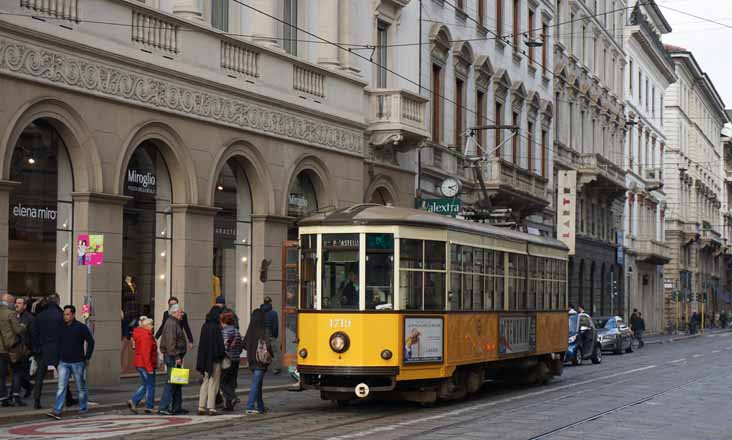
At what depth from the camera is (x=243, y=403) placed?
20969 mm

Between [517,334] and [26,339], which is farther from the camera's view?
[517,334]

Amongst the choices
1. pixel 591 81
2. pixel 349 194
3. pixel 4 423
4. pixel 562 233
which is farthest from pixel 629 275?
pixel 4 423

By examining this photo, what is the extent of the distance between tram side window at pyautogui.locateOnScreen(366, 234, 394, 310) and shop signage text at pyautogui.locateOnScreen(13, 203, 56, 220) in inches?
228

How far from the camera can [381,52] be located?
112 feet

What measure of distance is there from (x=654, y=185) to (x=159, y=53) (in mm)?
56429

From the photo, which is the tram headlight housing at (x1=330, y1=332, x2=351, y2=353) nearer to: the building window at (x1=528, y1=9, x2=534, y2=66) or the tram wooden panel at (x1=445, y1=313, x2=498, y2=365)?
the tram wooden panel at (x1=445, y1=313, x2=498, y2=365)

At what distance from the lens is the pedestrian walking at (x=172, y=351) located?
18.6 m

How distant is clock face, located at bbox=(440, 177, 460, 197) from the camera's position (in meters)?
36.8

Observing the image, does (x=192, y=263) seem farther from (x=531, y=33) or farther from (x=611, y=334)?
(x=531, y=33)

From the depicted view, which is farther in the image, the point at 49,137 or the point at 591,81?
the point at 591,81

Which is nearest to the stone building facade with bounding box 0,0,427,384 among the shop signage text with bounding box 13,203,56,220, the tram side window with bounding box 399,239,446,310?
the shop signage text with bounding box 13,203,56,220

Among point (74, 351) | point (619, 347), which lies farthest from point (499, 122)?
point (74, 351)

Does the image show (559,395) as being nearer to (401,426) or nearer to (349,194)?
(401,426)

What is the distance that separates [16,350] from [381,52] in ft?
56.5
